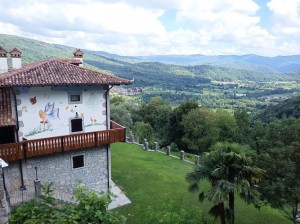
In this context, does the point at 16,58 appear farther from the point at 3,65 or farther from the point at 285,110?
the point at 285,110

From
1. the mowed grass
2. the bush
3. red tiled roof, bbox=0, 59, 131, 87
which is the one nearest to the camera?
the bush

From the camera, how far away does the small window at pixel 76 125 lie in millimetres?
18422

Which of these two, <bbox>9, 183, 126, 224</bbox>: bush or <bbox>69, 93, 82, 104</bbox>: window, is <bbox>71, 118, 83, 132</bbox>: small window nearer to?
<bbox>69, 93, 82, 104</bbox>: window

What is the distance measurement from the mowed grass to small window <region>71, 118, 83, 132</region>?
6.33 meters

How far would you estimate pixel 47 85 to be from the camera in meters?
16.0

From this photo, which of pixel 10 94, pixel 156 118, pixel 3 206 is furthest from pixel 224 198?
pixel 156 118

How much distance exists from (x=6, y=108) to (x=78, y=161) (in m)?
5.69

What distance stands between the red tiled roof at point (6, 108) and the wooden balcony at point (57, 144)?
135 cm

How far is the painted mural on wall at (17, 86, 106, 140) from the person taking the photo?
16656mm

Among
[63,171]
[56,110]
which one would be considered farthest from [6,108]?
[63,171]

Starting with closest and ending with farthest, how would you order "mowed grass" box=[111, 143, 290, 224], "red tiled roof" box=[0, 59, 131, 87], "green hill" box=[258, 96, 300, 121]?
"red tiled roof" box=[0, 59, 131, 87] → "mowed grass" box=[111, 143, 290, 224] → "green hill" box=[258, 96, 300, 121]

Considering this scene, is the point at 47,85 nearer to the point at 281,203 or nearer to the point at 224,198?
the point at 224,198

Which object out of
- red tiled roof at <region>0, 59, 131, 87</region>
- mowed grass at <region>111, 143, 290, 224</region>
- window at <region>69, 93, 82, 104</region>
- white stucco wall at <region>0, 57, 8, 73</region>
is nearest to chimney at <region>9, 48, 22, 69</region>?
white stucco wall at <region>0, 57, 8, 73</region>

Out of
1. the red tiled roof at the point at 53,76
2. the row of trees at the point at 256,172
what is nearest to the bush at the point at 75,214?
the row of trees at the point at 256,172
